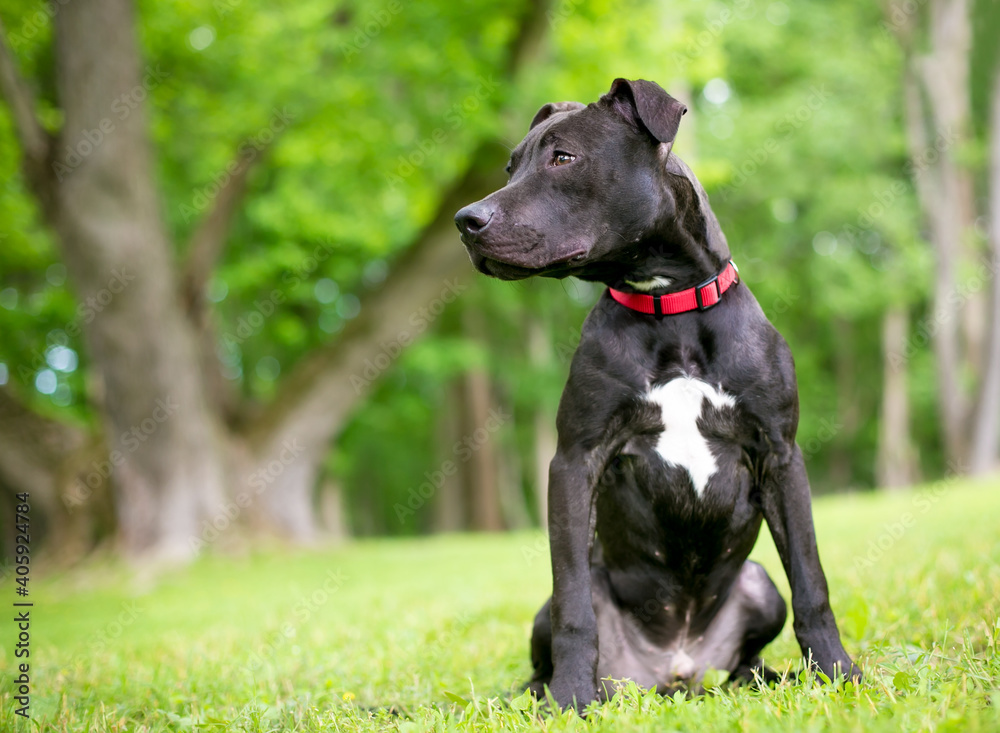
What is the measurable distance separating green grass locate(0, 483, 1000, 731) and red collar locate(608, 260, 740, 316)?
1.12 metres

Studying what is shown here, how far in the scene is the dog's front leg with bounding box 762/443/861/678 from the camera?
2.55m

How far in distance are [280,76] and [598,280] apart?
31.5 ft

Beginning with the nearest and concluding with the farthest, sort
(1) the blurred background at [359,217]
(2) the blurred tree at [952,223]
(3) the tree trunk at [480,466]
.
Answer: (1) the blurred background at [359,217], (2) the blurred tree at [952,223], (3) the tree trunk at [480,466]

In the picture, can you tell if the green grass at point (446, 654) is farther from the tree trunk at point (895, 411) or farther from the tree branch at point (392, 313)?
the tree trunk at point (895, 411)

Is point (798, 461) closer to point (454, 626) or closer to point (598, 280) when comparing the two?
point (598, 280)

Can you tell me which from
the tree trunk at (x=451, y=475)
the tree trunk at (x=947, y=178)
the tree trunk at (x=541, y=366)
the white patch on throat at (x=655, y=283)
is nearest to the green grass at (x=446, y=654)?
the white patch on throat at (x=655, y=283)

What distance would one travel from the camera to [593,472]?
262 cm

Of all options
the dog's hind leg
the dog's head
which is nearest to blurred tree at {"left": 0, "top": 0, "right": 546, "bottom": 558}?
the dog's head

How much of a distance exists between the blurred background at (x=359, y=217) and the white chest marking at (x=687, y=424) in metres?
8.18

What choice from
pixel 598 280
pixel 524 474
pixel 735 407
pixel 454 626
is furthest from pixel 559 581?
pixel 524 474

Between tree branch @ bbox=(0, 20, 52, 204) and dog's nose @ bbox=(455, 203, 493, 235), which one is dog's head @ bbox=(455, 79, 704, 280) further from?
tree branch @ bbox=(0, 20, 52, 204)

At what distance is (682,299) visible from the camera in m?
2.67

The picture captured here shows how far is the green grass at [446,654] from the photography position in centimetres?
208

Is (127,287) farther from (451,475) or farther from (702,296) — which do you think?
(451,475)
